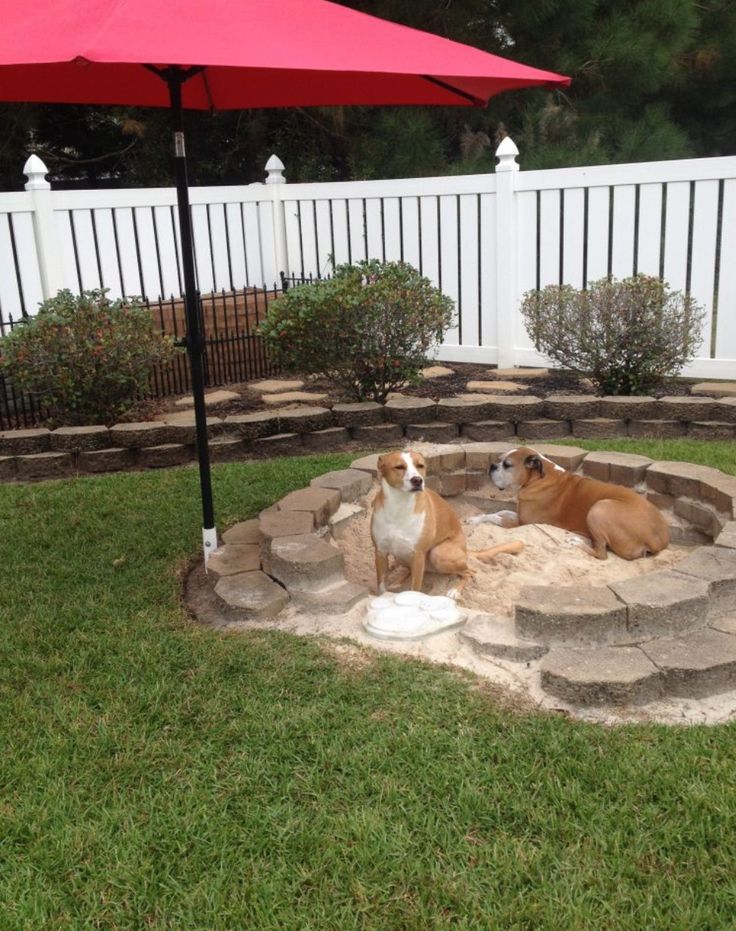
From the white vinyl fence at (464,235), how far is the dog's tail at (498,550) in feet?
13.2

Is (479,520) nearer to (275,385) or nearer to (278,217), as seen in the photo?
(275,385)

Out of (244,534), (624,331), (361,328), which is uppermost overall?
(361,328)

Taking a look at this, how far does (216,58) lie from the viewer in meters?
3.12

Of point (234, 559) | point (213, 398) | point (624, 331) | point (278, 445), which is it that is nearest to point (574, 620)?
point (234, 559)

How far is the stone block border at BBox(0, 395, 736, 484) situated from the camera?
6.75 meters

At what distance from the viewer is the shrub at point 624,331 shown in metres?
7.20

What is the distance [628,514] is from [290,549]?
1.72m

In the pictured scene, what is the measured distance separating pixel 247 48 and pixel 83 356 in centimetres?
411

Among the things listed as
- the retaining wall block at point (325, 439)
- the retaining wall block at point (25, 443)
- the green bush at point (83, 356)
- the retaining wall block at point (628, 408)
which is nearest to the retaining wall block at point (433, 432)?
the retaining wall block at point (325, 439)

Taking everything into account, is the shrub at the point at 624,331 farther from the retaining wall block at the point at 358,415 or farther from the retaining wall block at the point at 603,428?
the retaining wall block at the point at 358,415

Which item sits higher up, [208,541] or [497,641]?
[208,541]

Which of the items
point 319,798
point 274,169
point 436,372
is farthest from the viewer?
point 274,169

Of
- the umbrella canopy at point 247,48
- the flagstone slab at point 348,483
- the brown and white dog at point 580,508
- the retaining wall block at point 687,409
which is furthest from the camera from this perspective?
the retaining wall block at point 687,409

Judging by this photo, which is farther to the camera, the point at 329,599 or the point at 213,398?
the point at 213,398
